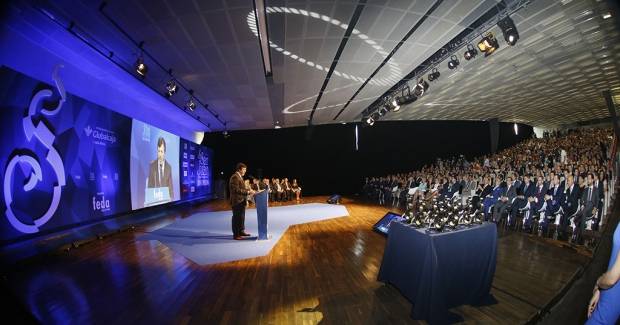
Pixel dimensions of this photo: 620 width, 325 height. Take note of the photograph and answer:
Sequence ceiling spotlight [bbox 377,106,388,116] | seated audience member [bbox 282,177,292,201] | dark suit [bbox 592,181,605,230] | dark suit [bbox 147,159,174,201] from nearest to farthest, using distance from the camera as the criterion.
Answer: dark suit [bbox 592,181,605,230]
dark suit [bbox 147,159,174,201]
ceiling spotlight [bbox 377,106,388,116]
seated audience member [bbox 282,177,292,201]

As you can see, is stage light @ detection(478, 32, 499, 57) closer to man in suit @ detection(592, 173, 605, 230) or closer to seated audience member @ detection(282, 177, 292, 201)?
man in suit @ detection(592, 173, 605, 230)

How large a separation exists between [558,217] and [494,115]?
10.5 m

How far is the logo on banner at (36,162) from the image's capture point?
4.09 m

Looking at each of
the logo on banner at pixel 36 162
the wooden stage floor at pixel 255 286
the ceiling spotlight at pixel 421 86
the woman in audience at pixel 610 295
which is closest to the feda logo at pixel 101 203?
the logo on banner at pixel 36 162

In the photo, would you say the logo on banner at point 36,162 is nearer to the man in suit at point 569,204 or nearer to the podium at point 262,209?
the podium at point 262,209

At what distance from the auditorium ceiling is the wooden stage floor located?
11.9ft

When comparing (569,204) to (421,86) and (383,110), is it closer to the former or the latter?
(421,86)

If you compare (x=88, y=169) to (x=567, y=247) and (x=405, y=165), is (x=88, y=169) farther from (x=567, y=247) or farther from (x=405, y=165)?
(x=405, y=165)

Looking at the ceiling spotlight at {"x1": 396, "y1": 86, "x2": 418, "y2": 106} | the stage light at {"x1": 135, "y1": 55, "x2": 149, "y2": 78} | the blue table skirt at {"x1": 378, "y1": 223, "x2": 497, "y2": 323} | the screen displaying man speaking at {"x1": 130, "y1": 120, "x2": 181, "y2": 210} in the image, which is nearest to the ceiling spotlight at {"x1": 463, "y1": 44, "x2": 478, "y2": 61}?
the ceiling spotlight at {"x1": 396, "y1": 86, "x2": 418, "y2": 106}

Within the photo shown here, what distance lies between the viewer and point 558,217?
222 inches

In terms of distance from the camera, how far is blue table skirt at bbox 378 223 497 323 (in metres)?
2.30

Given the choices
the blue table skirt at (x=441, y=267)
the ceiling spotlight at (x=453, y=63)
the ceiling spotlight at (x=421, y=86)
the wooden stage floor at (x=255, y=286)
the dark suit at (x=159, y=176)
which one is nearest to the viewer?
the blue table skirt at (x=441, y=267)

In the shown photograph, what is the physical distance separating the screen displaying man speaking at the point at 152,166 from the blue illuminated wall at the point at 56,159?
0.19 m

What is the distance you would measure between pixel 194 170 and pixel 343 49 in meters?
8.59
